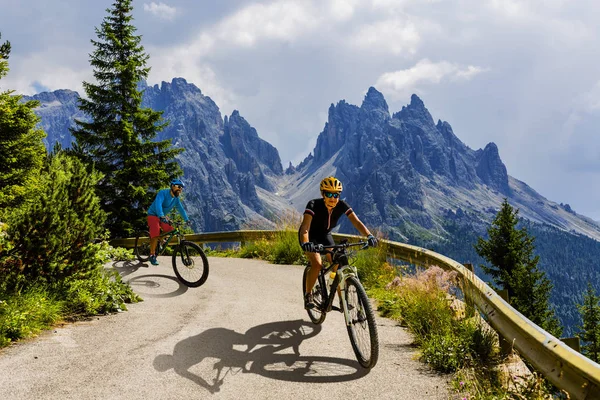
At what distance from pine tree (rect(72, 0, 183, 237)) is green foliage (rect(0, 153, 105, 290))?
11.5 m

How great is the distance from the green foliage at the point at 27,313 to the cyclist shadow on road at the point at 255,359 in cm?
198

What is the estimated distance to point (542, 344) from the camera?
3506 mm

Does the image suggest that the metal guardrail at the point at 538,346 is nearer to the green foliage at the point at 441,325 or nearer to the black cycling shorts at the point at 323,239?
the green foliage at the point at 441,325

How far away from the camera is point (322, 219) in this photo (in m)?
6.43

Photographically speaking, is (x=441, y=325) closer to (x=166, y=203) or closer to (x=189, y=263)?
(x=189, y=263)

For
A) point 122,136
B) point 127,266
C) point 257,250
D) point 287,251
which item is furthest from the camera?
point 122,136

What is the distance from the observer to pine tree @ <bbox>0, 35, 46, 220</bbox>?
15.2 metres

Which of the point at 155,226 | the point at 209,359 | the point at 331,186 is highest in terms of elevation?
the point at 331,186

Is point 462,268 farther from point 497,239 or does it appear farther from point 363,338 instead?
point 497,239

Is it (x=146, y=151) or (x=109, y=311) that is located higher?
(x=146, y=151)

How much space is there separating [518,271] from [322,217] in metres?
30.6

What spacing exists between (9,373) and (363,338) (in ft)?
13.2

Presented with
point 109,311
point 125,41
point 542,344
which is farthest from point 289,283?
point 125,41

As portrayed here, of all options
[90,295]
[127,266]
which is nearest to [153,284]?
[90,295]
